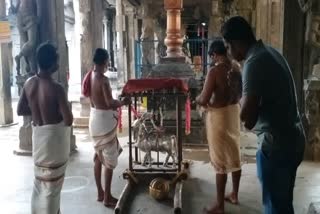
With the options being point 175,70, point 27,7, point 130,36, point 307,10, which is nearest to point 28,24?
point 27,7

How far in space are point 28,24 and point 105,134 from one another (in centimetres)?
316

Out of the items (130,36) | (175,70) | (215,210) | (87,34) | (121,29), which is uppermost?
(121,29)

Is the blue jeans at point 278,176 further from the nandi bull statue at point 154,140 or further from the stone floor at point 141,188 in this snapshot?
the nandi bull statue at point 154,140

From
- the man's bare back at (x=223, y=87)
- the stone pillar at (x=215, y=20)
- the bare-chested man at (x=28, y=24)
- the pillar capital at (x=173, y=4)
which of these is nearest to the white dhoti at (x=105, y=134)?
the man's bare back at (x=223, y=87)

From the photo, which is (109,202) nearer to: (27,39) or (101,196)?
(101,196)

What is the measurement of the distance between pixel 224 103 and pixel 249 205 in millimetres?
1160

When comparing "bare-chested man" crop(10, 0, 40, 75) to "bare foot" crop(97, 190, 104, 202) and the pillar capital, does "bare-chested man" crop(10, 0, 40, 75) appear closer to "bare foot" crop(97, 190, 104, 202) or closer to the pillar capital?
the pillar capital

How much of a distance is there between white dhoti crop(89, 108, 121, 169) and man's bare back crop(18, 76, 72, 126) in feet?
2.94

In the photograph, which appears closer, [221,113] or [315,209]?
[315,209]

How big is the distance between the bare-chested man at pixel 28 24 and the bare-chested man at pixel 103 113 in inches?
105

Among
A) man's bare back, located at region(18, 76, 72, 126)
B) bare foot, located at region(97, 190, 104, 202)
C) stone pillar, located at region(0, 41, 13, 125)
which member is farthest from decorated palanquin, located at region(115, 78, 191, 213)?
stone pillar, located at region(0, 41, 13, 125)

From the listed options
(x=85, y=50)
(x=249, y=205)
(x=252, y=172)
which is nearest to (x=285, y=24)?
(x=252, y=172)

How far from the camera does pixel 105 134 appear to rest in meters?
4.66

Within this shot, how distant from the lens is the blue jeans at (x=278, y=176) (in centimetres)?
308
